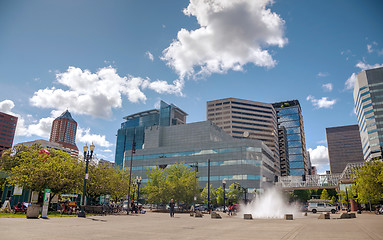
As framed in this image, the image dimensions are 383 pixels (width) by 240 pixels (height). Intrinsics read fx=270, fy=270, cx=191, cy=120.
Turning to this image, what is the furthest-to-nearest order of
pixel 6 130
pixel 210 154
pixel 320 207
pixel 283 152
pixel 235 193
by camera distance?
pixel 6 130, pixel 283 152, pixel 210 154, pixel 235 193, pixel 320 207

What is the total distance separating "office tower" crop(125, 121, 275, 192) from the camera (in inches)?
3194

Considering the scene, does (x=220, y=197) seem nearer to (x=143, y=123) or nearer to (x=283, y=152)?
(x=283, y=152)

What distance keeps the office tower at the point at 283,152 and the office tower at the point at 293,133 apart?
2.29 meters

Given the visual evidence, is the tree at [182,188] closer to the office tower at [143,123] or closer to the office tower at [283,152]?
the office tower at [143,123]

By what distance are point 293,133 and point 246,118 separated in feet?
182

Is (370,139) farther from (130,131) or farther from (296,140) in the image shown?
(130,131)

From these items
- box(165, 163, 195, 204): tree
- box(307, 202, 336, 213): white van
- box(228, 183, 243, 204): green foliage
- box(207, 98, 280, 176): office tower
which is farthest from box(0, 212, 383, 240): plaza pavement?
box(207, 98, 280, 176): office tower

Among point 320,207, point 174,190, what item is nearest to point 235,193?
point 320,207

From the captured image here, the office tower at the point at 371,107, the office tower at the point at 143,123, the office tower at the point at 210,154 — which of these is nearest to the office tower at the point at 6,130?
the office tower at the point at 143,123

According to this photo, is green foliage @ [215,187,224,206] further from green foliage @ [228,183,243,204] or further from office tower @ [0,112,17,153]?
office tower @ [0,112,17,153]

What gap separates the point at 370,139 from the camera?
11575cm

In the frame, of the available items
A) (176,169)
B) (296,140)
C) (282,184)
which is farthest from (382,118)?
(176,169)

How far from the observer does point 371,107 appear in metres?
116

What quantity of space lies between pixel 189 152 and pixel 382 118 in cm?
8394
